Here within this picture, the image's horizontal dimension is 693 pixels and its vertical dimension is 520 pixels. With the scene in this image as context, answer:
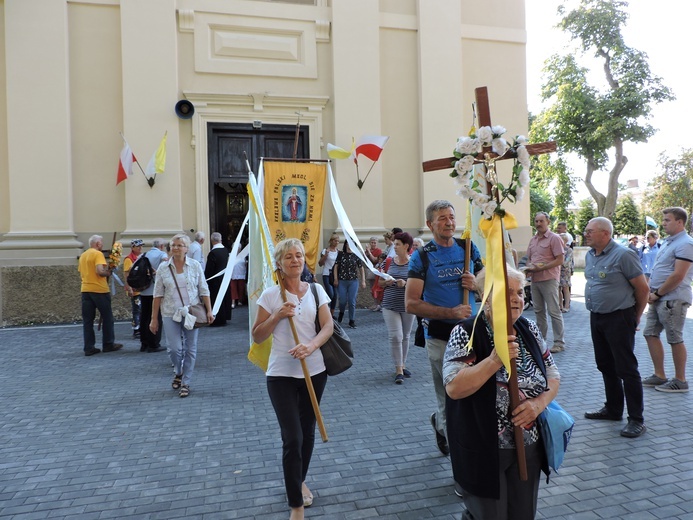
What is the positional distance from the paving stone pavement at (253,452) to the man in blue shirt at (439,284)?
0.86 m

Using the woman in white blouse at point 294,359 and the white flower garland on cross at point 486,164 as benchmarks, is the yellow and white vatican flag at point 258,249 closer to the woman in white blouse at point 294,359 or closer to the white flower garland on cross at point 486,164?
the woman in white blouse at point 294,359

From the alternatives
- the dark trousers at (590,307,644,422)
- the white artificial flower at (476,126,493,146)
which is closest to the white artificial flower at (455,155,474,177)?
the white artificial flower at (476,126,493,146)

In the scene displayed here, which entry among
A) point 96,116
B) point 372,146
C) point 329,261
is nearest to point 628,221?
point 372,146

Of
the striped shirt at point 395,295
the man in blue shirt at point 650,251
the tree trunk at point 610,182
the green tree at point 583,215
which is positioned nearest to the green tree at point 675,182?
the tree trunk at point 610,182

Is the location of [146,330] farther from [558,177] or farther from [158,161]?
[558,177]

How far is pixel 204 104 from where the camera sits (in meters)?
12.5

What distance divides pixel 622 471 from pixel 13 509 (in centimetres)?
448

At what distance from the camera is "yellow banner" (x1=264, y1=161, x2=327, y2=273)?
11.3 meters

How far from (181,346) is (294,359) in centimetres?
335

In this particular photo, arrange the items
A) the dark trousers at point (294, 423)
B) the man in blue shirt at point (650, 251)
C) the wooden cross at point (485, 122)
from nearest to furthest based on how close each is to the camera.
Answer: the wooden cross at point (485, 122) → the dark trousers at point (294, 423) → the man in blue shirt at point (650, 251)

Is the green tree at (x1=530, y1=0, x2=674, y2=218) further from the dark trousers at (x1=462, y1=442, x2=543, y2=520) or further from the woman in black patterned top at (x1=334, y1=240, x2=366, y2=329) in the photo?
the dark trousers at (x1=462, y1=442, x2=543, y2=520)

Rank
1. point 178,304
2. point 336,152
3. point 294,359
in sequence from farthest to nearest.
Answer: point 336,152 < point 178,304 < point 294,359

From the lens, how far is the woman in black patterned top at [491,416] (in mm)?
2393

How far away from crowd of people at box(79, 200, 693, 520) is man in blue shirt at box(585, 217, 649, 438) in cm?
1
